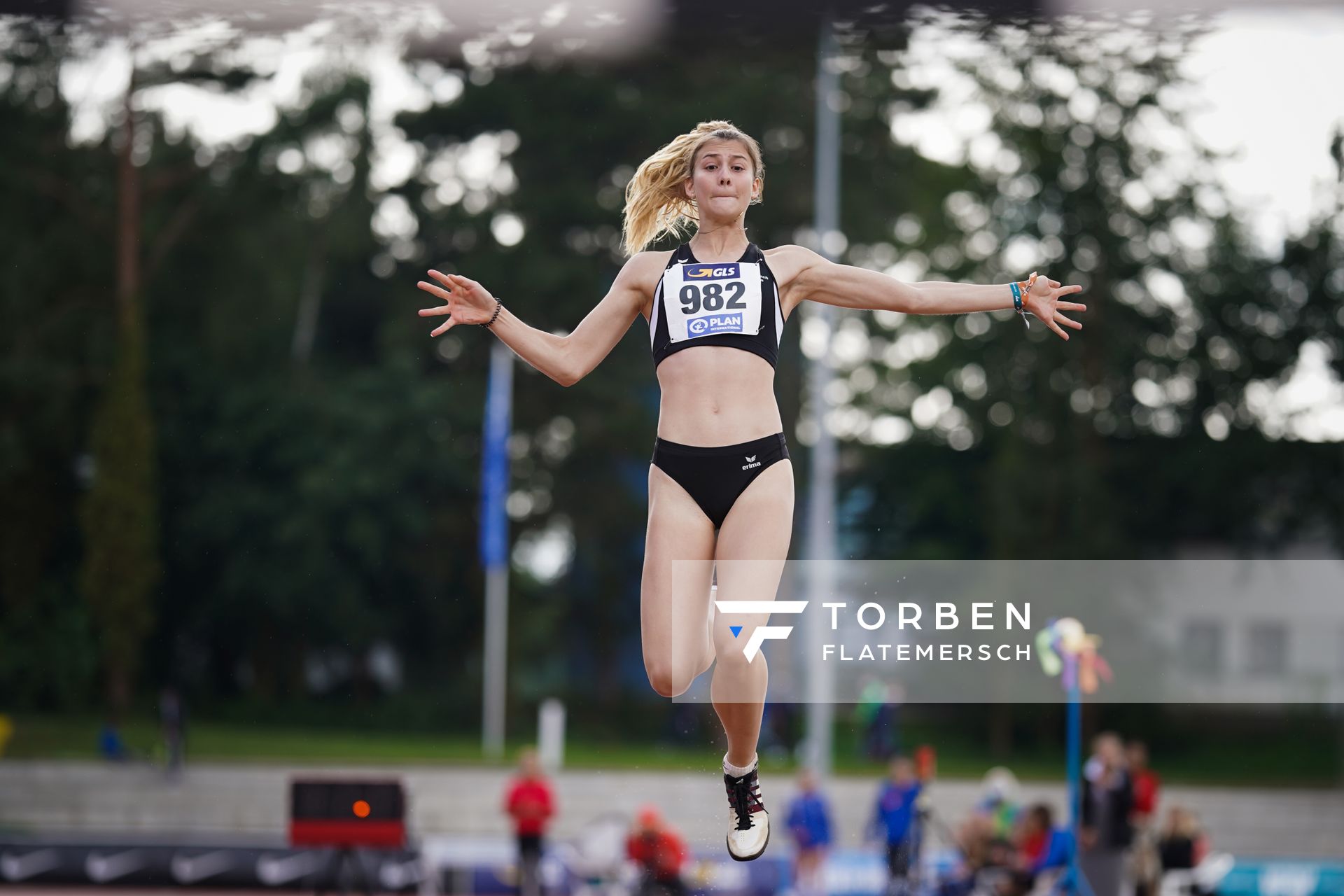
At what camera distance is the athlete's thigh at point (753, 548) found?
5.66 meters

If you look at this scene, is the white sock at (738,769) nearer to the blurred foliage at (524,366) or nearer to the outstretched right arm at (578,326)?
the outstretched right arm at (578,326)

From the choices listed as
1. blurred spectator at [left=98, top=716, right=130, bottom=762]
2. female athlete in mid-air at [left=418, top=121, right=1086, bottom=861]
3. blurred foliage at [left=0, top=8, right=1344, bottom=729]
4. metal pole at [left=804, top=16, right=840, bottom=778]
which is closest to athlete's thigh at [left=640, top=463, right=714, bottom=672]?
female athlete in mid-air at [left=418, top=121, right=1086, bottom=861]

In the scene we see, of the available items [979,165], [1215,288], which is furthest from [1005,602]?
[979,165]

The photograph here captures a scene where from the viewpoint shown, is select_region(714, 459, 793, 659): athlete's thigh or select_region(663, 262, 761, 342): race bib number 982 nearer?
select_region(714, 459, 793, 659): athlete's thigh

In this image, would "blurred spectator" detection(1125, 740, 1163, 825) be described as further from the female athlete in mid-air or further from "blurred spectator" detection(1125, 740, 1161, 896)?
the female athlete in mid-air

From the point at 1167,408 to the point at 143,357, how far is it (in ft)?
57.4

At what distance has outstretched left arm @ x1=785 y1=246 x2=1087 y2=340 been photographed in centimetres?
598

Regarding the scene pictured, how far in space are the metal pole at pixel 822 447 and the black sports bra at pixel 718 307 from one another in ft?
16.9

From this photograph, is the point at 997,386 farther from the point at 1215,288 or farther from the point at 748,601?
the point at 748,601

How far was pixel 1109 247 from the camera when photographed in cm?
2342

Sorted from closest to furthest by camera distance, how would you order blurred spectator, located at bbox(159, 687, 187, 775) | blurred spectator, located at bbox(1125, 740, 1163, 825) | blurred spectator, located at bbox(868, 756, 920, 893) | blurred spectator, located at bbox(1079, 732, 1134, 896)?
1. blurred spectator, located at bbox(868, 756, 920, 893)
2. blurred spectator, located at bbox(1079, 732, 1134, 896)
3. blurred spectator, located at bbox(1125, 740, 1163, 825)
4. blurred spectator, located at bbox(159, 687, 187, 775)

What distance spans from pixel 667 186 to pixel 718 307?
66 centimetres

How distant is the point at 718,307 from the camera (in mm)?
5805

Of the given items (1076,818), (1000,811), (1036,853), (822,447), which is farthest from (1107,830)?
(822,447)
